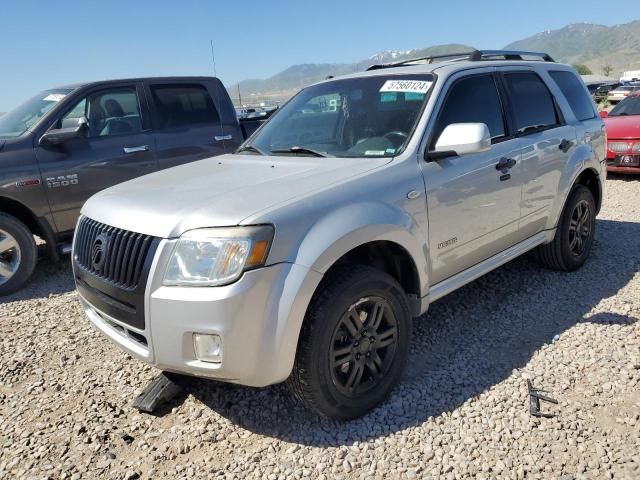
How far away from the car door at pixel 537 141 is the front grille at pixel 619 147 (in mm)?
5029

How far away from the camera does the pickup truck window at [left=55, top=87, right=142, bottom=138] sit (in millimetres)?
5395

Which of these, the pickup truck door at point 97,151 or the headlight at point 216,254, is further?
the pickup truck door at point 97,151

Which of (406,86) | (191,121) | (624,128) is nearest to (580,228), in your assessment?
(406,86)

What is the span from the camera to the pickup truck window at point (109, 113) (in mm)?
5395

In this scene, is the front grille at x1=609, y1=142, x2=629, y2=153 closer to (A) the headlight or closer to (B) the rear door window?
(B) the rear door window

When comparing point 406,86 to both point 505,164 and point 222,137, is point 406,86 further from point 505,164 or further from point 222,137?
point 222,137

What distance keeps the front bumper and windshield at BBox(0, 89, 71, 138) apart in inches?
150

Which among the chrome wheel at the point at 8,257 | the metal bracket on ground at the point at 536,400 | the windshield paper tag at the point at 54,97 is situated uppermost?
the windshield paper tag at the point at 54,97

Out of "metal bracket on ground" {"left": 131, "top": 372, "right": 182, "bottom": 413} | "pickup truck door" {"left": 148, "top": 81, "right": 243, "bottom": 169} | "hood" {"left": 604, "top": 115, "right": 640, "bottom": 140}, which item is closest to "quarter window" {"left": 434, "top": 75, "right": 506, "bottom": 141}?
"metal bracket on ground" {"left": 131, "top": 372, "right": 182, "bottom": 413}

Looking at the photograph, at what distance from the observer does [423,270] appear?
9.95 ft

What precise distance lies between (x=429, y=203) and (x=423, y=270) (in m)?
0.39

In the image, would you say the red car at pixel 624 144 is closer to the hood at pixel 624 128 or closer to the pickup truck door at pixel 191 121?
the hood at pixel 624 128

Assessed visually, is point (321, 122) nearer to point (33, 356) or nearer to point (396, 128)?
point (396, 128)

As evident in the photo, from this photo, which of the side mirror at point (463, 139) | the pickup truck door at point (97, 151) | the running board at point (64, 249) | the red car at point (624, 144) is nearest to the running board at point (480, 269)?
the side mirror at point (463, 139)
